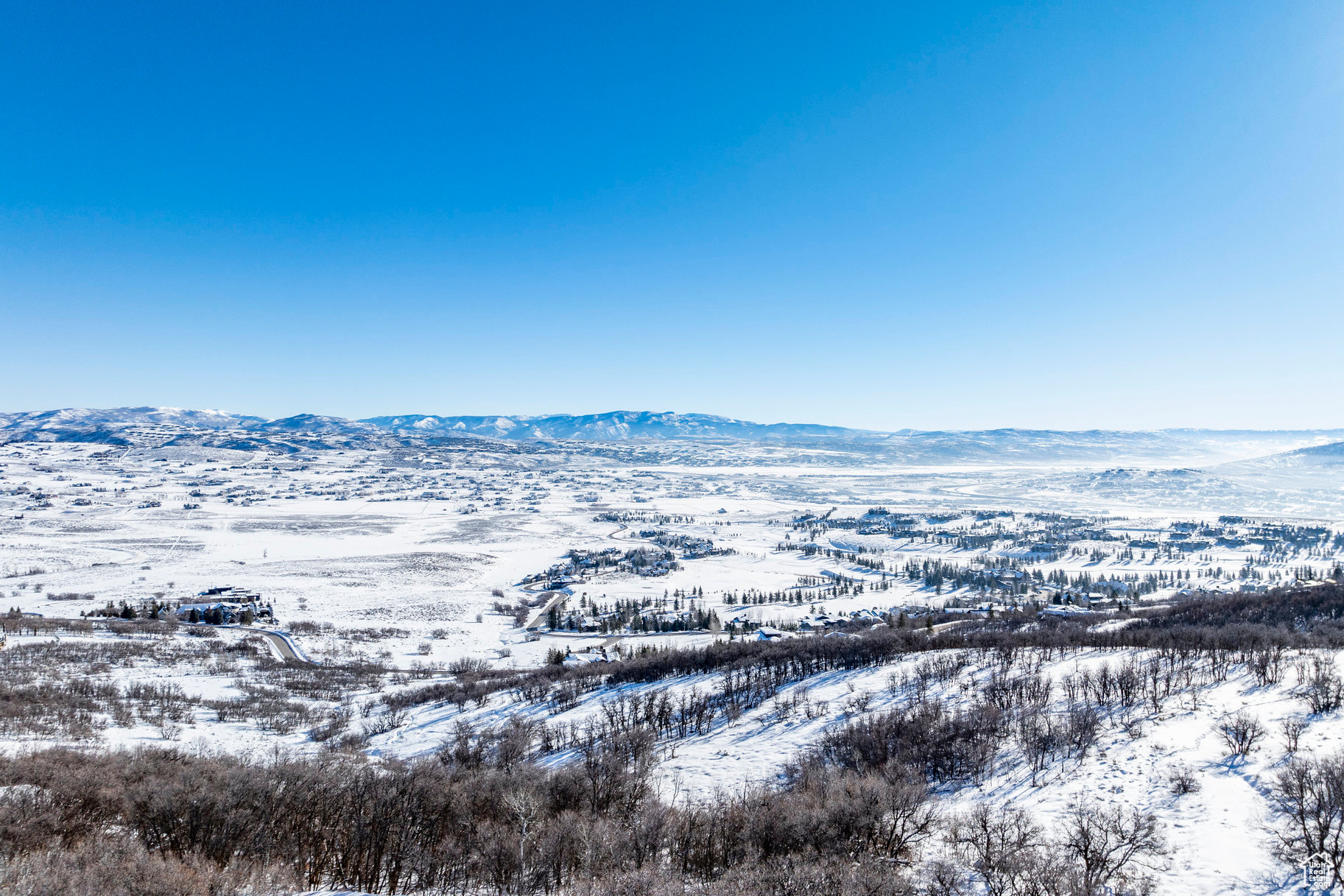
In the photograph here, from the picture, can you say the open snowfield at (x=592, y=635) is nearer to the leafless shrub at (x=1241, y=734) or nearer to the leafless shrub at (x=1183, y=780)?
the leafless shrub at (x=1183, y=780)

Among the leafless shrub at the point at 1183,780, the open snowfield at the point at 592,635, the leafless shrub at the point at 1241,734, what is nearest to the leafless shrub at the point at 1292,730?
the open snowfield at the point at 592,635

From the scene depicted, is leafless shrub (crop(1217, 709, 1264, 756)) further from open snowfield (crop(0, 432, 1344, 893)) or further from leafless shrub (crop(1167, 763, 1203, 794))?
leafless shrub (crop(1167, 763, 1203, 794))

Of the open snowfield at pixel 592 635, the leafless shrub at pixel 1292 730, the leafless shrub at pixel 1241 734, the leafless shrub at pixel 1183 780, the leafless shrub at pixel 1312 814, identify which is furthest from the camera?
the open snowfield at pixel 592 635

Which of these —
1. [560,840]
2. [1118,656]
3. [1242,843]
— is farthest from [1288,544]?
[560,840]

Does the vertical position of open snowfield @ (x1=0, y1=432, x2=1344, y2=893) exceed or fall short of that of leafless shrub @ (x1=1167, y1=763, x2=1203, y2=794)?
it falls short

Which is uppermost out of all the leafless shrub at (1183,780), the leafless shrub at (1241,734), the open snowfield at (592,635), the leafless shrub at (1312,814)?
the leafless shrub at (1312,814)

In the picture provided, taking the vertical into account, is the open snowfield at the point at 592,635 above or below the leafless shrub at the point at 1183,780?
below

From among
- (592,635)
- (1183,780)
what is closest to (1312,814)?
(1183,780)

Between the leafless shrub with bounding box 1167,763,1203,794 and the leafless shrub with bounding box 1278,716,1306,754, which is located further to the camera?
the leafless shrub with bounding box 1278,716,1306,754

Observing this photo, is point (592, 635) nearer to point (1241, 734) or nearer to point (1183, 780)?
point (1241, 734)

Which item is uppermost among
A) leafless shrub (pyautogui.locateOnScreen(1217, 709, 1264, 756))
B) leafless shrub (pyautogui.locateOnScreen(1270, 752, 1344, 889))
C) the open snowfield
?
leafless shrub (pyautogui.locateOnScreen(1270, 752, 1344, 889))

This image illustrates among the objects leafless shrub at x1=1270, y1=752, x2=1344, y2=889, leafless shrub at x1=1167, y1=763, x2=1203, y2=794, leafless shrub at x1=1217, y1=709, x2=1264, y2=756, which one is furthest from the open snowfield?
leafless shrub at x1=1270, y1=752, x2=1344, y2=889

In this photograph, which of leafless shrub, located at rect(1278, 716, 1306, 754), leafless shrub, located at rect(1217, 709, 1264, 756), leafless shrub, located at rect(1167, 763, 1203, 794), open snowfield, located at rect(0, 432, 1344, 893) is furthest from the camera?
open snowfield, located at rect(0, 432, 1344, 893)
